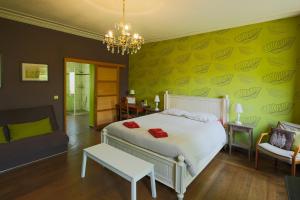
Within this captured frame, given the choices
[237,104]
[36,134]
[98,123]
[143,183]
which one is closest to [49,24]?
[36,134]

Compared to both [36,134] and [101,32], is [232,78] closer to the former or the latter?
[101,32]

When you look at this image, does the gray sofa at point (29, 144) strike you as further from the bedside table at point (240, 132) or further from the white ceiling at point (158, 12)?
the bedside table at point (240, 132)

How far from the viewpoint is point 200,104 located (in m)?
4.04

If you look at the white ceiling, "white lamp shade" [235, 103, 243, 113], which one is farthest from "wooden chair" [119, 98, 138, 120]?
"white lamp shade" [235, 103, 243, 113]

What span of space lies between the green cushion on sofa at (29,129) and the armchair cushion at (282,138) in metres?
4.15

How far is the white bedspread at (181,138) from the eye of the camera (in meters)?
2.13

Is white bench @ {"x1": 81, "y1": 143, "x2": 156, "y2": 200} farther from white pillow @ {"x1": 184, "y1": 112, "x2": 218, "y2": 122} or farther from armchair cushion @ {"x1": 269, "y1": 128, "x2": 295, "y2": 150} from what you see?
armchair cushion @ {"x1": 269, "y1": 128, "x2": 295, "y2": 150}

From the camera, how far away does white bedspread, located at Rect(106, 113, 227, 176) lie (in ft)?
7.00

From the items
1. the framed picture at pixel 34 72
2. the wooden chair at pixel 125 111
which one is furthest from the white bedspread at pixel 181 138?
the framed picture at pixel 34 72

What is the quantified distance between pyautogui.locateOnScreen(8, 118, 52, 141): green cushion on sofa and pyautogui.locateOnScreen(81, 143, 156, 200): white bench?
4.38ft

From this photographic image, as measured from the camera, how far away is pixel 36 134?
306cm

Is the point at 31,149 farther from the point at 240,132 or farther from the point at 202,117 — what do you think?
the point at 240,132

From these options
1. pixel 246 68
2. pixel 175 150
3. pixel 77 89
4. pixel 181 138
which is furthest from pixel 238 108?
pixel 77 89

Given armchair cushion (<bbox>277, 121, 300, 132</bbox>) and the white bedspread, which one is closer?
the white bedspread
